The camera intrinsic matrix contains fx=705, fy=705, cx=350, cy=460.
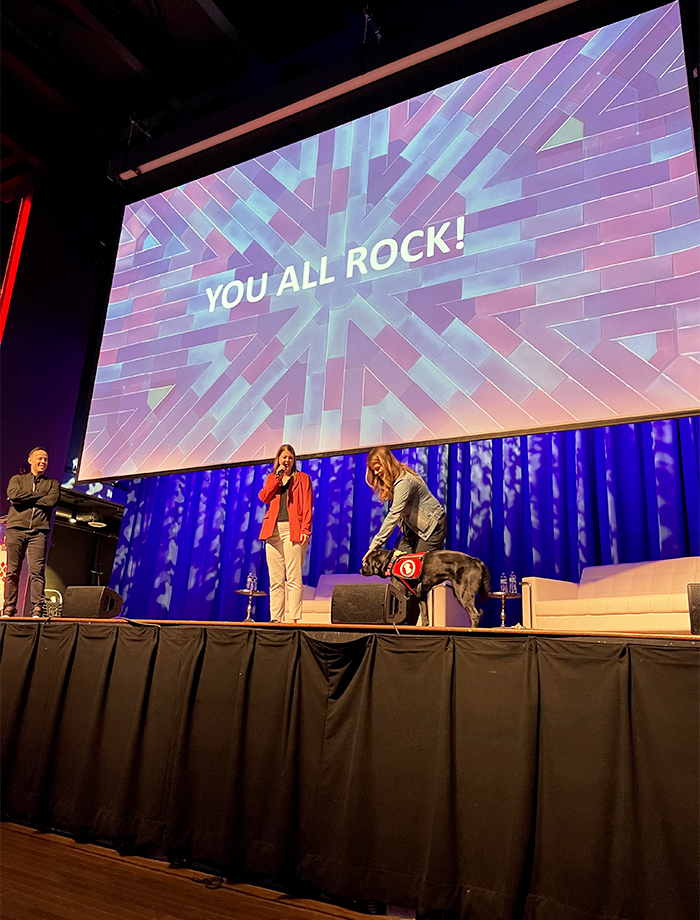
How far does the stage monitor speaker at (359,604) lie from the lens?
294 centimetres

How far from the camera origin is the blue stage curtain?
5.45 meters

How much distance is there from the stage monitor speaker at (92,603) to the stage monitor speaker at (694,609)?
2835 mm

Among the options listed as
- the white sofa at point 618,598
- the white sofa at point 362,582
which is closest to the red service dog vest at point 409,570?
the white sofa at point 362,582

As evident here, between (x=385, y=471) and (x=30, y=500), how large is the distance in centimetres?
283

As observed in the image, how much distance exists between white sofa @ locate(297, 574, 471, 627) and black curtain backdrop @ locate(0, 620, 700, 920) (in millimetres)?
1603

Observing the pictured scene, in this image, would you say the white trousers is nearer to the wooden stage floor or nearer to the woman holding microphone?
the woman holding microphone

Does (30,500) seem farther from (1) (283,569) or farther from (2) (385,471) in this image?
(2) (385,471)

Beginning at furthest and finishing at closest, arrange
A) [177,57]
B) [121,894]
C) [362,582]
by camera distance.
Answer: [177,57] → [362,582] → [121,894]

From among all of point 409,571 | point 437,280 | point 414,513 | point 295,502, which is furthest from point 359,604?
point 437,280

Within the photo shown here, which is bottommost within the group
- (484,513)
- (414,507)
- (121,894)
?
(121,894)

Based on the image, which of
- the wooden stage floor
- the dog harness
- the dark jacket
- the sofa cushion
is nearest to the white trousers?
the dog harness

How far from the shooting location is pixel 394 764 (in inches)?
104

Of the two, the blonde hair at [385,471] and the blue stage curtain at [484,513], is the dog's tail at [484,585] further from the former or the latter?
the blue stage curtain at [484,513]

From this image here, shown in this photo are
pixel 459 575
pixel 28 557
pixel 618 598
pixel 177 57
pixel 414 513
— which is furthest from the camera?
pixel 177 57
